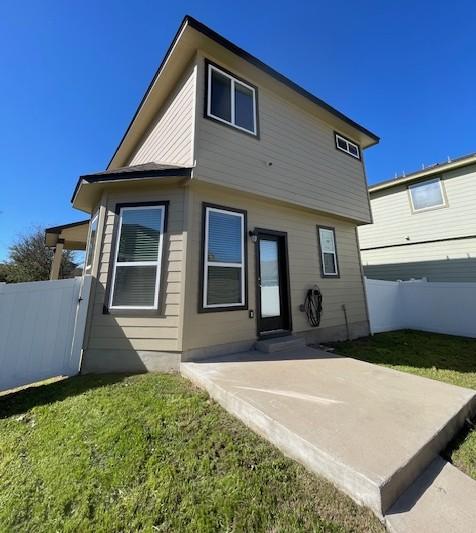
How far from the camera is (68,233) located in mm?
7590

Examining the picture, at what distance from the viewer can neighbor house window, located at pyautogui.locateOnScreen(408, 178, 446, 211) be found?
993cm

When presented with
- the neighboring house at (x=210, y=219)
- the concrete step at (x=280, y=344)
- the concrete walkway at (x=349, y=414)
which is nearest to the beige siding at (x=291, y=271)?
the neighboring house at (x=210, y=219)

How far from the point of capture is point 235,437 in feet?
7.48

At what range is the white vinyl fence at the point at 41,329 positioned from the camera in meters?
3.56

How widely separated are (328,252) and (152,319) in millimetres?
4999

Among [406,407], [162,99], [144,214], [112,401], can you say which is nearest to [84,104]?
[162,99]

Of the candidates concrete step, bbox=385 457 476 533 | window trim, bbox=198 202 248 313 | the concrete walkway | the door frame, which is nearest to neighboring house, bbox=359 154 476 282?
the door frame

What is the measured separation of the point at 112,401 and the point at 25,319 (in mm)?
2060

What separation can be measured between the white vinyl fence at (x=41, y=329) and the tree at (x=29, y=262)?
14771 mm

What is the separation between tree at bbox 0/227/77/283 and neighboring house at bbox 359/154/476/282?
19.8 meters

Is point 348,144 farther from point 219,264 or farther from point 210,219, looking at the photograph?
point 219,264

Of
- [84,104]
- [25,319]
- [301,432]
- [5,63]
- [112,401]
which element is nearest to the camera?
[301,432]

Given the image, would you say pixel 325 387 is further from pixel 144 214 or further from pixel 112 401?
pixel 144 214

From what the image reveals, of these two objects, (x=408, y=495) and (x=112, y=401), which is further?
(x=112, y=401)
